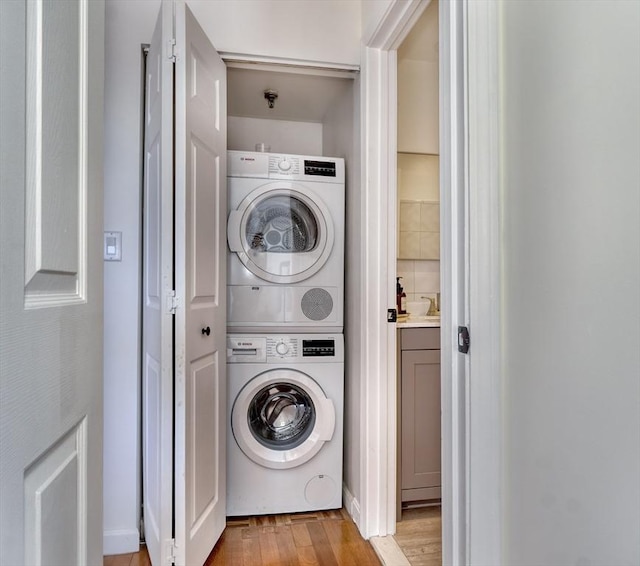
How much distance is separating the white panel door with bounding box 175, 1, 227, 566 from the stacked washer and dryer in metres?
0.16

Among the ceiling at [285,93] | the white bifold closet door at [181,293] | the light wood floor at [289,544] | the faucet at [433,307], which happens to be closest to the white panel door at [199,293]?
the white bifold closet door at [181,293]

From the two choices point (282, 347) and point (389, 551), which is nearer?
point (389, 551)

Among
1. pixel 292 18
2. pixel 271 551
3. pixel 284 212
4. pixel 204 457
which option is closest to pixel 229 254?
pixel 284 212

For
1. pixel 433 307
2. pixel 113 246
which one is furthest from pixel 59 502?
pixel 433 307

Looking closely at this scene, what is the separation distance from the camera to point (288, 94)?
2.38 metres

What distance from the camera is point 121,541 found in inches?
69.4

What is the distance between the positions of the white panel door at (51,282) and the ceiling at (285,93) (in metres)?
1.50

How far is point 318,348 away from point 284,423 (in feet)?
1.45

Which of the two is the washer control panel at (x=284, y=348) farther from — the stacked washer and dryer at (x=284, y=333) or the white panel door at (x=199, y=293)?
the white panel door at (x=199, y=293)

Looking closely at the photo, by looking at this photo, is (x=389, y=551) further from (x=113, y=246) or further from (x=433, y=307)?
(x=113, y=246)

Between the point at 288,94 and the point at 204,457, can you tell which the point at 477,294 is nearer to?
the point at 204,457

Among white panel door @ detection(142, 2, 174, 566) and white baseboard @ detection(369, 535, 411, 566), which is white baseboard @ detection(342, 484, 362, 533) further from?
white panel door @ detection(142, 2, 174, 566)

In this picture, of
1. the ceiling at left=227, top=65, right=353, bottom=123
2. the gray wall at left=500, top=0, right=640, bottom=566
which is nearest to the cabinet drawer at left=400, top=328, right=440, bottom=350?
the gray wall at left=500, top=0, right=640, bottom=566

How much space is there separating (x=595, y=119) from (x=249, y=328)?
171cm
